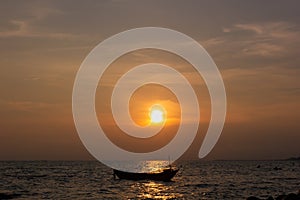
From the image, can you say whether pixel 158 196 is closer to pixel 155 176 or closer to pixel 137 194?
pixel 137 194

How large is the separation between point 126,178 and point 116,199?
36473 millimetres

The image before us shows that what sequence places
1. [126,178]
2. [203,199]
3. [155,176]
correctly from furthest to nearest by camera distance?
[126,178] < [155,176] < [203,199]

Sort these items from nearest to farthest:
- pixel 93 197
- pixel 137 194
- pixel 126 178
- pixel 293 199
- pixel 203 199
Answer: pixel 293 199
pixel 203 199
pixel 93 197
pixel 137 194
pixel 126 178

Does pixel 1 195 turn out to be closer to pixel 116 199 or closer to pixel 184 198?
pixel 116 199

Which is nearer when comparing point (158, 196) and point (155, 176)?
point (158, 196)

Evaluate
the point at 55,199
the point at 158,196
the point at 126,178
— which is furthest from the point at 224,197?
the point at 126,178

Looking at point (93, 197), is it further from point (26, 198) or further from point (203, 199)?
point (203, 199)

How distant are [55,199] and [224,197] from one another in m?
20.1

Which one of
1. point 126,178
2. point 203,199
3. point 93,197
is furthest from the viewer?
point 126,178

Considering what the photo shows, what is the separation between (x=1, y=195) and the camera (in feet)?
190

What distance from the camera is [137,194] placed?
212 ft

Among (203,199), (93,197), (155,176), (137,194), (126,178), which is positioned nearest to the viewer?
(203,199)

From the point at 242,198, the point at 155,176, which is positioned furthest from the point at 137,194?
the point at 155,176

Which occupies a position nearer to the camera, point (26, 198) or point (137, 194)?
point (26, 198)
